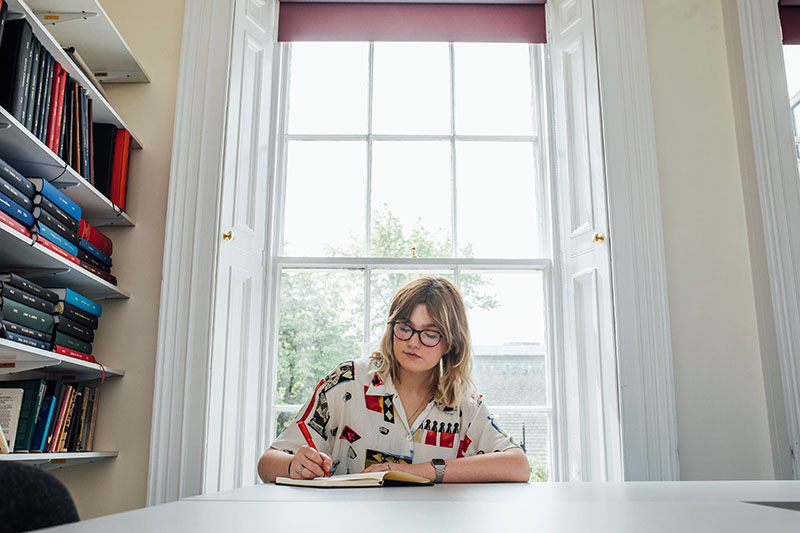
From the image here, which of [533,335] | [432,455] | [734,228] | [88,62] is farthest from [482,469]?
[88,62]

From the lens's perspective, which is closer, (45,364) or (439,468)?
(439,468)

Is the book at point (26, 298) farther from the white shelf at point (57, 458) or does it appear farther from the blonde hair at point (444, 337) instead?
the blonde hair at point (444, 337)

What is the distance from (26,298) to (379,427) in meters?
1.04

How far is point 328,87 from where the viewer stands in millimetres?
3043

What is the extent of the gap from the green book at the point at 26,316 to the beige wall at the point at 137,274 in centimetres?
43

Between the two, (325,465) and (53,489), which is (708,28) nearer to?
(325,465)

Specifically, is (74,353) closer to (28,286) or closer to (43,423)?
(43,423)

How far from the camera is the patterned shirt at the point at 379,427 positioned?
5.81ft

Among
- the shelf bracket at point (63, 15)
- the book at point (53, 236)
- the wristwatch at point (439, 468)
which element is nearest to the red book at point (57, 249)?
the book at point (53, 236)

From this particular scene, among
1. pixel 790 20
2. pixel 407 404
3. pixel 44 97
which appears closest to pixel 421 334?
pixel 407 404

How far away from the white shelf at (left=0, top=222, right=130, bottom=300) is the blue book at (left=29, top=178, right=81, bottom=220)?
151 millimetres

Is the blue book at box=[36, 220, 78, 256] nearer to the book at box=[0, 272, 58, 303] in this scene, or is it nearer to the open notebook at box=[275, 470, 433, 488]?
the book at box=[0, 272, 58, 303]

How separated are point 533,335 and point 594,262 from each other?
18.8 inches

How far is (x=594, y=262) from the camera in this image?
2523 mm
